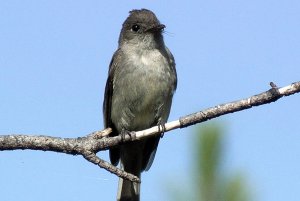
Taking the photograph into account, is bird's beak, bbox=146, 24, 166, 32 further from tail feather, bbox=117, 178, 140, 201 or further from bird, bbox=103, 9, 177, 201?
tail feather, bbox=117, 178, 140, 201

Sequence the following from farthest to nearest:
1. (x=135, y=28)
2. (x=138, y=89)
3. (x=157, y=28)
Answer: (x=135, y=28) → (x=157, y=28) → (x=138, y=89)

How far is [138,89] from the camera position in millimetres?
6855

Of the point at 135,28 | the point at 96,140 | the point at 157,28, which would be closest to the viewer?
the point at 96,140

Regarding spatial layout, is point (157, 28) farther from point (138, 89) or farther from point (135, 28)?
point (138, 89)

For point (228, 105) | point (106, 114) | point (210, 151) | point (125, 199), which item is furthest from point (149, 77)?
point (210, 151)

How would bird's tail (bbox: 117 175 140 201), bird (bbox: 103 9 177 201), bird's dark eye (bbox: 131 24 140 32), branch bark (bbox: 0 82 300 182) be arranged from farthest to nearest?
bird's dark eye (bbox: 131 24 140 32), bird's tail (bbox: 117 175 140 201), bird (bbox: 103 9 177 201), branch bark (bbox: 0 82 300 182)

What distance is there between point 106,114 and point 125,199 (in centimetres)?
114

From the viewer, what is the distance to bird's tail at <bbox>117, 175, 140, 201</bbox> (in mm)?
7195

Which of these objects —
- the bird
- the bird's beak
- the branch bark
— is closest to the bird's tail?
the bird

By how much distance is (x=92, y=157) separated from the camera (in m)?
4.00

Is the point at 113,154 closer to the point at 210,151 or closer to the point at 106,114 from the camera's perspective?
the point at 106,114

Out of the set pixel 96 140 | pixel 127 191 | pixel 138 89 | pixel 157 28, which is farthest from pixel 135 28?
pixel 96 140

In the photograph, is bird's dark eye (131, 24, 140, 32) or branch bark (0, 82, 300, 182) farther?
bird's dark eye (131, 24, 140, 32)

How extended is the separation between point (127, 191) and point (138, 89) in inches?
54.7
